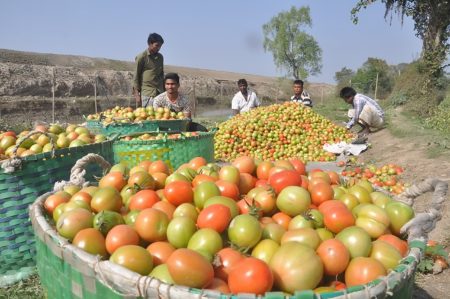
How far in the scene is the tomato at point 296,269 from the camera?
4.80 ft

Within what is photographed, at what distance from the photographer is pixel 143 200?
6.78 ft

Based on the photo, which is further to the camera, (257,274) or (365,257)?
(365,257)

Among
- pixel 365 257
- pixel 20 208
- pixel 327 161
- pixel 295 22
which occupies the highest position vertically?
pixel 295 22

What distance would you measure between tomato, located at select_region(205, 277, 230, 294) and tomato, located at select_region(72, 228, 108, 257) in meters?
0.55

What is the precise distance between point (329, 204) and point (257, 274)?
776mm

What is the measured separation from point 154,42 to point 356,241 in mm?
5883

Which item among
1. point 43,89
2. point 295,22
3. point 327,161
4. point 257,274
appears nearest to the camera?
point 257,274

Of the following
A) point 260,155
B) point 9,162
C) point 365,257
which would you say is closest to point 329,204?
point 365,257

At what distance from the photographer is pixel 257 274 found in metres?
1.35

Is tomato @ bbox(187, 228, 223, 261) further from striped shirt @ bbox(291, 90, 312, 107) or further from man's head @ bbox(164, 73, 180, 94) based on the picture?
striped shirt @ bbox(291, 90, 312, 107)

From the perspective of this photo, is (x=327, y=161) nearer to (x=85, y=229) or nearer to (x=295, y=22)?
(x=85, y=229)

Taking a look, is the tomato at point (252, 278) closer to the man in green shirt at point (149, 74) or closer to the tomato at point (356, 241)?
the tomato at point (356, 241)

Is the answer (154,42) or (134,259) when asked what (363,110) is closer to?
(154,42)

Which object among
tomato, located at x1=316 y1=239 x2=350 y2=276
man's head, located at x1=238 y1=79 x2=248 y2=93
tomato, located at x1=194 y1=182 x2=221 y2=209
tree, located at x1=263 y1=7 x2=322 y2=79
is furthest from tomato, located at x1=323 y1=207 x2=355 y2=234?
tree, located at x1=263 y1=7 x2=322 y2=79
